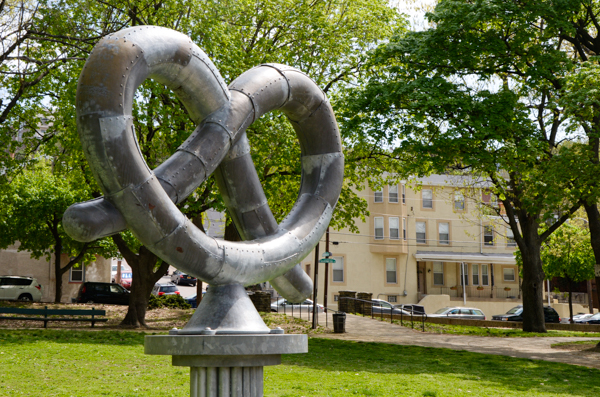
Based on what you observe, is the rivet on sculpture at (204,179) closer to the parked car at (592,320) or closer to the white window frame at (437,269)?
the parked car at (592,320)

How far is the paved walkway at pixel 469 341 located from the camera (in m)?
16.7

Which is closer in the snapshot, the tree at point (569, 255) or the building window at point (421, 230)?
the tree at point (569, 255)

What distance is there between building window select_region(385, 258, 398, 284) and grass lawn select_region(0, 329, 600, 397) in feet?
97.2

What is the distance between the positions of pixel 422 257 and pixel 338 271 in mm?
6833

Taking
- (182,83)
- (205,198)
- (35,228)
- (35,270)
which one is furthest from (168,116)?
(35,270)

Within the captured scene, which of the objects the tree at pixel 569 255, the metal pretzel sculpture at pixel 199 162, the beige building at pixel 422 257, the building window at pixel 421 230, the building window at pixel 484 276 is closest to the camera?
the metal pretzel sculpture at pixel 199 162

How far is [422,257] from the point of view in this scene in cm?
4672

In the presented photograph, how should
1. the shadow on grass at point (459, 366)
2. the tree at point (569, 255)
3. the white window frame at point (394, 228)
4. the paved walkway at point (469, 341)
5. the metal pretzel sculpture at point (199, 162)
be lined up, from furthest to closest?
the white window frame at point (394, 228) → the tree at point (569, 255) → the paved walkway at point (469, 341) → the shadow on grass at point (459, 366) → the metal pretzel sculpture at point (199, 162)

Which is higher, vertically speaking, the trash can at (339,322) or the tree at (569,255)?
the tree at (569,255)

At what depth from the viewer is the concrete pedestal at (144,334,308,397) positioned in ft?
16.8

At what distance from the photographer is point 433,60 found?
1709cm

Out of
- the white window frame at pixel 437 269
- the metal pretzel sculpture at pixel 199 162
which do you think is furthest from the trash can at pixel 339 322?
the white window frame at pixel 437 269

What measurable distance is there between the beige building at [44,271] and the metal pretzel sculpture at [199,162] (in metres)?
37.6

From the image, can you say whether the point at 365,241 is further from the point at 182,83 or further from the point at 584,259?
the point at 182,83
